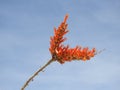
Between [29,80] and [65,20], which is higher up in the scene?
[65,20]

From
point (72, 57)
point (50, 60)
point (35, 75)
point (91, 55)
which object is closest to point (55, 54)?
point (50, 60)

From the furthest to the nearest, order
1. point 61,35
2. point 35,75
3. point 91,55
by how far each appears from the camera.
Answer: point 91,55
point 61,35
point 35,75

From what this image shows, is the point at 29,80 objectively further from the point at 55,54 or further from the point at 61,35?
the point at 61,35

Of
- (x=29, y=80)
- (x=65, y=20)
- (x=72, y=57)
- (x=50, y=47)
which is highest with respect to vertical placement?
(x=65, y=20)

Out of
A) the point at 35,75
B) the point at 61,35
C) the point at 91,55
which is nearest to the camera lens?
the point at 35,75
